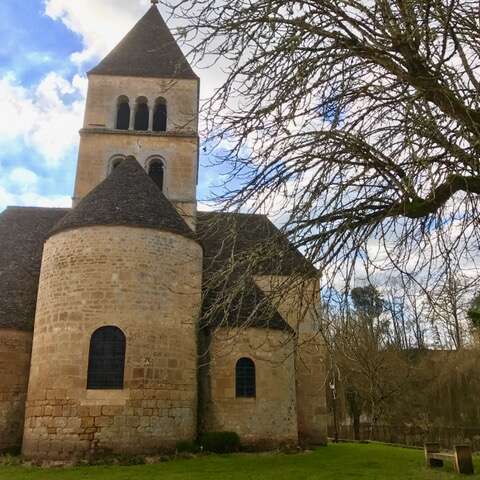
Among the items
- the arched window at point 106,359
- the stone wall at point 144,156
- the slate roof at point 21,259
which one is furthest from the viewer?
the stone wall at point 144,156

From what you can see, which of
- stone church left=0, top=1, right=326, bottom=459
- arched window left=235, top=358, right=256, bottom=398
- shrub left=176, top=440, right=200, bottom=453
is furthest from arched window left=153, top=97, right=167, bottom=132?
shrub left=176, top=440, right=200, bottom=453

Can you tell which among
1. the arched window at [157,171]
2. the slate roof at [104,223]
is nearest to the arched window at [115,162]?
the arched window at [157,171]

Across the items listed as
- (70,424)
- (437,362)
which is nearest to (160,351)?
(70,424)

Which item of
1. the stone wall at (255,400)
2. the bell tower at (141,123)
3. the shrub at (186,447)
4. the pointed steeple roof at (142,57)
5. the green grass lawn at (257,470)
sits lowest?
the green grass lawn at (257,470)

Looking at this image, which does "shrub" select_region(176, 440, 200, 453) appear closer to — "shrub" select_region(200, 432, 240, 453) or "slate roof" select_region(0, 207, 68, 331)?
"shrub" select_region(200, 432, 240, 453)

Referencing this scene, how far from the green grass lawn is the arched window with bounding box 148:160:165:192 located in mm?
12100

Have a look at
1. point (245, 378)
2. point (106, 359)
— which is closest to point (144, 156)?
point (245, 378)

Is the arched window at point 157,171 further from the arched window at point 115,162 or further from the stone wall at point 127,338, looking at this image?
the stone wall at point 127,338

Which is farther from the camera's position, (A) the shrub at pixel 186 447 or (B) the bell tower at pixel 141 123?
(B) the bell tower at pixel 141 123

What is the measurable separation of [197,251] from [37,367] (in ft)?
17.8

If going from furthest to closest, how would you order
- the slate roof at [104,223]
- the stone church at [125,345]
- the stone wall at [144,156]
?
the stone wall at [144,156]
the slate roof at [104,223]
the stone church at [125,345]

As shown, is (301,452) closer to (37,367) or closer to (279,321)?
(279,321)

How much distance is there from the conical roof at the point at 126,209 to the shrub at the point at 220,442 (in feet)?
18.5

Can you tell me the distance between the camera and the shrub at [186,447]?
45.8ft
